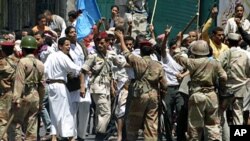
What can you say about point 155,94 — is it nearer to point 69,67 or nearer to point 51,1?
point 69,67

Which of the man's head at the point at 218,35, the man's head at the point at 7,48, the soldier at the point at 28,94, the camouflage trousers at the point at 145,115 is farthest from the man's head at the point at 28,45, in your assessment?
the man's head at the point at 218,35

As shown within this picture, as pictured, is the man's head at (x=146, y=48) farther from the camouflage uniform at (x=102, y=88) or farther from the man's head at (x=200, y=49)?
the camouflage uniform at (x=102, y=88)

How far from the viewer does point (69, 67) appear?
15484 mm

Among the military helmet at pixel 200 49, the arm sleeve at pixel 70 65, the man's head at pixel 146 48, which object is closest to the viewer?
the military helmet at pixel 200 49

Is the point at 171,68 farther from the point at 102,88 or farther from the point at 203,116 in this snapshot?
the point at 203,116

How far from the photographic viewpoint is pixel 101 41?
1650cm

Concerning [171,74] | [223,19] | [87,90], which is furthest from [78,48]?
[223,19]

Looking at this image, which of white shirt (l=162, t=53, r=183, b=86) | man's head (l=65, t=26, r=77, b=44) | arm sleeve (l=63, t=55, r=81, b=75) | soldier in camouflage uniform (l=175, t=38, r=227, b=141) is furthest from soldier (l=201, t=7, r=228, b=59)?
arm sleeve (l=63, t=55, r=81, b=75)

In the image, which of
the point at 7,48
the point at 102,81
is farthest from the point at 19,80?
the point at 102,81

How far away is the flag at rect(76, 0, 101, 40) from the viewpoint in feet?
61.6

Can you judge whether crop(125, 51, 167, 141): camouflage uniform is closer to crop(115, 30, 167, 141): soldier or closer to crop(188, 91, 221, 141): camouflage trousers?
crop(115, 30, 167, 141): soldier

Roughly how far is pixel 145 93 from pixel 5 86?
6.97ft

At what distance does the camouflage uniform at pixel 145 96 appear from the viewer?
15109mm

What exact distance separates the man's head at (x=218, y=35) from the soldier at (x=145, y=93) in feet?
6.58
